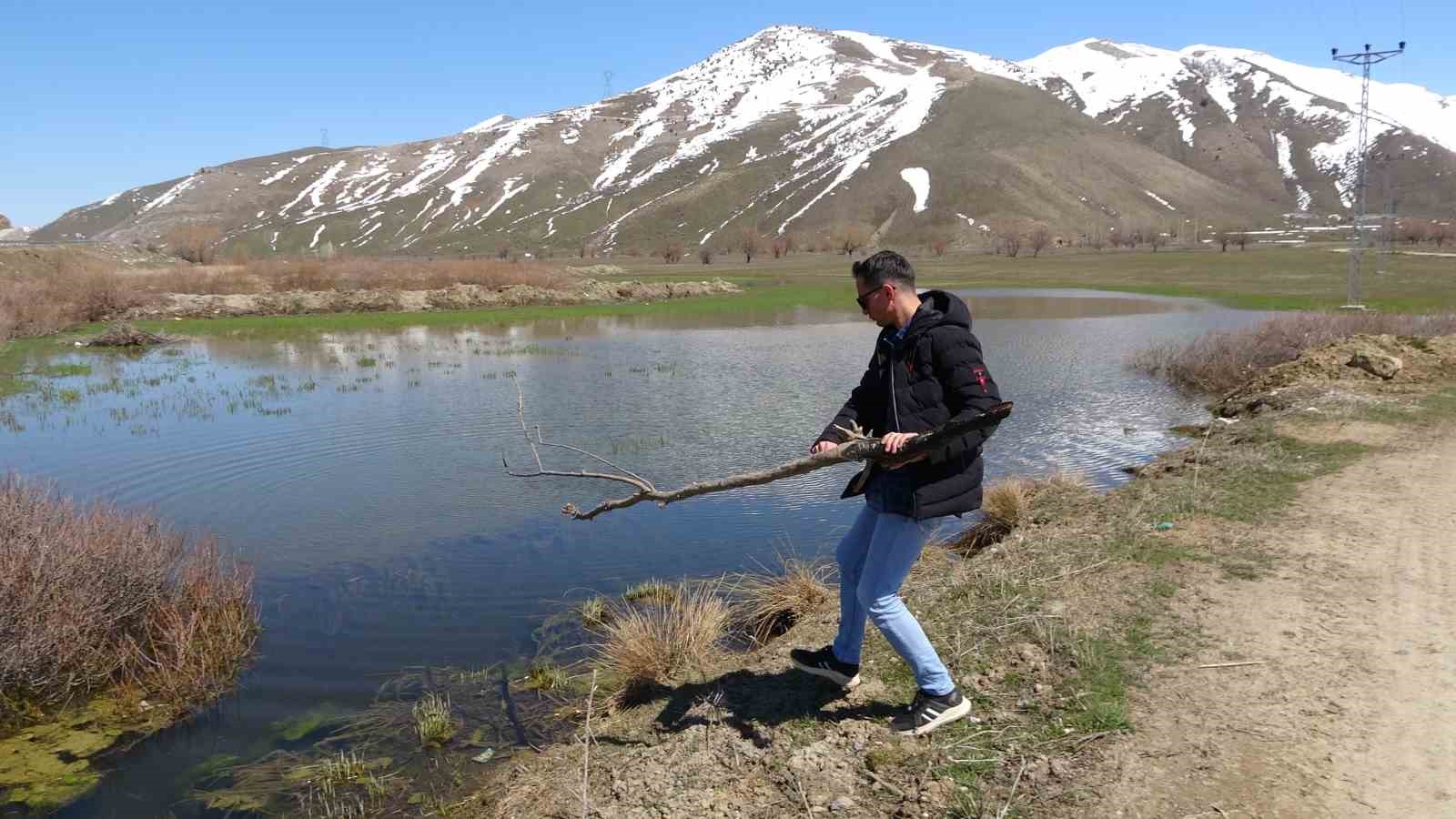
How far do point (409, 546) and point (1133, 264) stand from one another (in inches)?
2885

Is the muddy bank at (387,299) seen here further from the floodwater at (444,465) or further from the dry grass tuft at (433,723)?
the dry grass tuft at (433,723)

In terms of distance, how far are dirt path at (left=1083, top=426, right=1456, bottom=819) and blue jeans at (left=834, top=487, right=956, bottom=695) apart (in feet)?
3.19

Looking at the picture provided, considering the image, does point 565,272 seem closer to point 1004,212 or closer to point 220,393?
point 220,393

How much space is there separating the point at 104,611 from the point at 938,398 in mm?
6658

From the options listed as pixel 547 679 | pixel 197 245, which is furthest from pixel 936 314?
pixel 197 245

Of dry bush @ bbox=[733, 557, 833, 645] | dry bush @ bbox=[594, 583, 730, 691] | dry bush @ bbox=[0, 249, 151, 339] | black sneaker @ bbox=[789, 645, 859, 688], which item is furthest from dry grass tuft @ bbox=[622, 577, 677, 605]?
dry bush @ bbox=[0, 249, 151, 339]

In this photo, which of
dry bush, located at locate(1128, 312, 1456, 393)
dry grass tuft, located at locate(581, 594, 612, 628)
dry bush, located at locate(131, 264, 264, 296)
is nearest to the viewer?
dry grass tuft, located at locate(581, 594, 612, 628)

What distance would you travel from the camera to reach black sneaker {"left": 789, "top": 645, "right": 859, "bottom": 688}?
5098 millimetres

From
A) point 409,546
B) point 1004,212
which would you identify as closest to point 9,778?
point 409,546

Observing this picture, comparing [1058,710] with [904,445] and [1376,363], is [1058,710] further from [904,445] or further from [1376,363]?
[1376,363]

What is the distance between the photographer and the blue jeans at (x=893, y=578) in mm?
4363

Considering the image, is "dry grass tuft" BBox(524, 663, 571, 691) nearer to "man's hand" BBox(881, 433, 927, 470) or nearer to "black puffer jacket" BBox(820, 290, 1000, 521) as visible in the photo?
"black puffer jacket" BBox(820, 290, 1000, 521)

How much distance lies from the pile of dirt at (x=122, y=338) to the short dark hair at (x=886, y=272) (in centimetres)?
3517

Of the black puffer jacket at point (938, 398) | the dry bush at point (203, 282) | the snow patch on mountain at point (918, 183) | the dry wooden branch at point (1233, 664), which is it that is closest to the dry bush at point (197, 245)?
the dry bush at point (203, 282)
